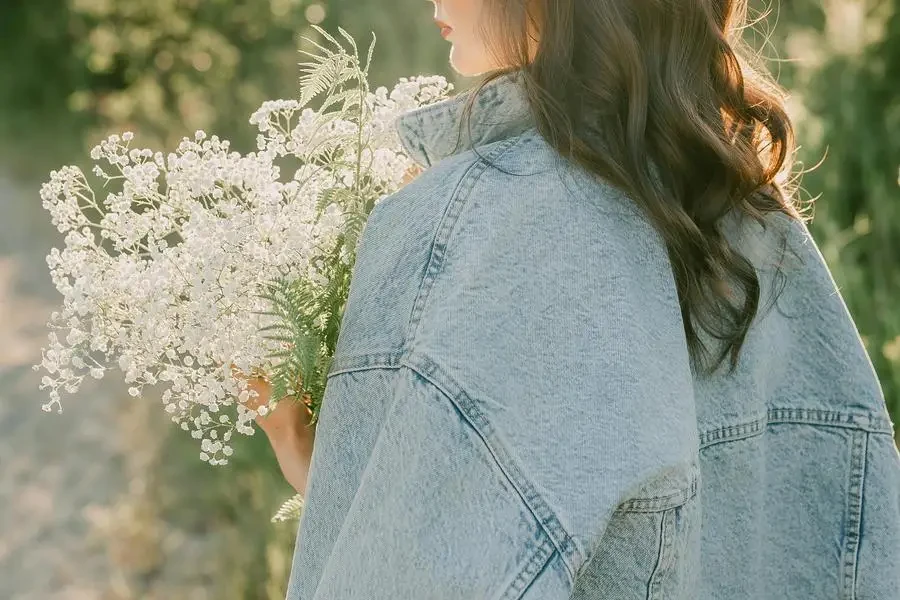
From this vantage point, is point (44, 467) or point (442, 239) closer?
point (442, 239)

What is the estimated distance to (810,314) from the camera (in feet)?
4.09

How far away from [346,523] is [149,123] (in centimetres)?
538

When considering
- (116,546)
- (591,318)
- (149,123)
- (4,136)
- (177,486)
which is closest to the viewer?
(591,318)

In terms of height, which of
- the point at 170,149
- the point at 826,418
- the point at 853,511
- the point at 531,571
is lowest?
the point at 531,571

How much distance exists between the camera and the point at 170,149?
5.58 m

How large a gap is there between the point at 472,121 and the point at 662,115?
0.65 feet

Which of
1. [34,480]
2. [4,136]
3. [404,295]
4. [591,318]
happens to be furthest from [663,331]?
[4,136]

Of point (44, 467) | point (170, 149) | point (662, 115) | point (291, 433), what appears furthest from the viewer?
point (170, 149)

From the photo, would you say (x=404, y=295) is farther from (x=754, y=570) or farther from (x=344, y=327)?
(x=754, y=570)

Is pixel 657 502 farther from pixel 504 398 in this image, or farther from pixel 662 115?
pixel 662 115

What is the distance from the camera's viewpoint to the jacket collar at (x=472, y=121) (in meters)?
1.10

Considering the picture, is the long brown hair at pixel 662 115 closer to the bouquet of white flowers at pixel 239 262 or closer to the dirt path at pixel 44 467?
the bouquet of white flowers at pixel 239 262

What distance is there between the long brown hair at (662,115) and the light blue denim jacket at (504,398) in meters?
0.03

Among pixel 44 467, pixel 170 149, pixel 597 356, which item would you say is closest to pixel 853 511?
pixel 597 356
